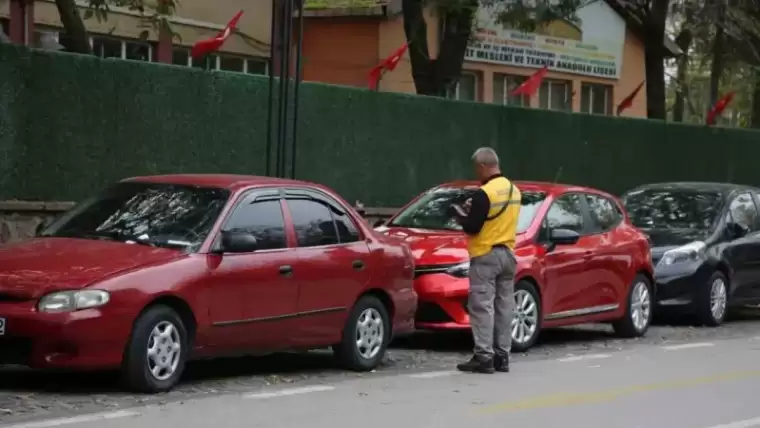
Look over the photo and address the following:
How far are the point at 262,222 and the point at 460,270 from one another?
2.84m

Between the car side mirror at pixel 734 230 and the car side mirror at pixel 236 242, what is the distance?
908 centimetres

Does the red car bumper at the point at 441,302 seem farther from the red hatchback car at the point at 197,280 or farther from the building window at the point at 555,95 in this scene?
the building window at the point at 555,95

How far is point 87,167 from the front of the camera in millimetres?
16266

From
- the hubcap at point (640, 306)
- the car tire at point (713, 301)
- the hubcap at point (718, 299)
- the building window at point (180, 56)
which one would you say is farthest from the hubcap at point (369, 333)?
the building window at point (180, 56)

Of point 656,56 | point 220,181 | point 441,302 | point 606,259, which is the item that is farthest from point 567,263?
point 656,56

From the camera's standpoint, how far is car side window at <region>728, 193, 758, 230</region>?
18703 mm

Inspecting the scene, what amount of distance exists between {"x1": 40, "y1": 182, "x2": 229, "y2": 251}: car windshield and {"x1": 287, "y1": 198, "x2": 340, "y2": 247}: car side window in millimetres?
710

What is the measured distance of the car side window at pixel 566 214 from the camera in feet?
48.9

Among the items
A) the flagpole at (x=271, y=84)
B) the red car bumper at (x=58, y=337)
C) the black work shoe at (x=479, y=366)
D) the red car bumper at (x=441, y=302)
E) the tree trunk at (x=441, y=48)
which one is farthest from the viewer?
the tree trunk at (x=441, y=48)

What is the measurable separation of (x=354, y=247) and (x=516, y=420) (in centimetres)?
282

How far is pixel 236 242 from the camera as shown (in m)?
10.9

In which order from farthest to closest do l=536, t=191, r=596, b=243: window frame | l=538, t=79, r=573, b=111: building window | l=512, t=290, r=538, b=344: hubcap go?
l=538, t=79, r=573, b=111: building window, l=536, t=191, r=596, b=243: window frame, l=512, t=290, r=538, b=344: hubcap

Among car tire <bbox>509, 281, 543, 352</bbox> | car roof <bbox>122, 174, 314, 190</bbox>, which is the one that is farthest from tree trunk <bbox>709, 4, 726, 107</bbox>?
car roof <bbox>122, 174, 314, 190</bbox>

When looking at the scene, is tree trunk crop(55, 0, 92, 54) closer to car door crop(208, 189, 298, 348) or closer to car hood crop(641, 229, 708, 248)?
car door crop(208, 189, 298, 348)
